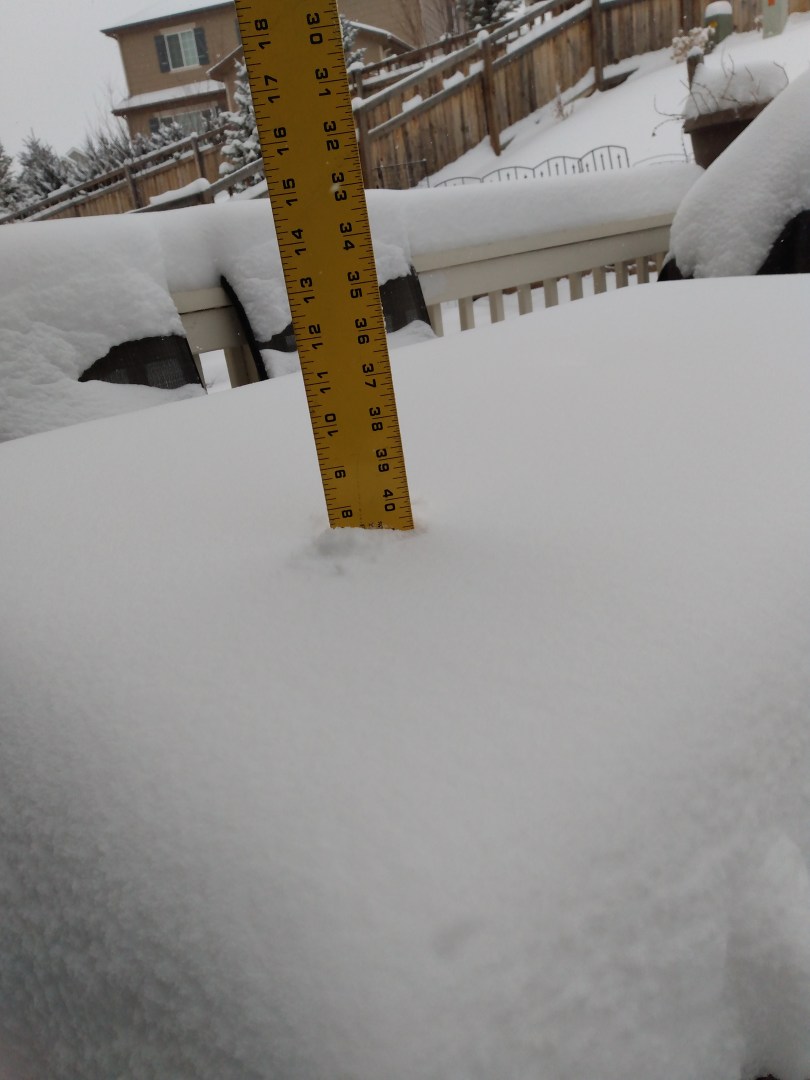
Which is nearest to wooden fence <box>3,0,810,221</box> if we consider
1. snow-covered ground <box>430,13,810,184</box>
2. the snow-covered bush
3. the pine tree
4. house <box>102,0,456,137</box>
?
snow-covered ground <box>430,13,810,184</box>

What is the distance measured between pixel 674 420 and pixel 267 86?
1.93 feet

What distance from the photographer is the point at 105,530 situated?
83 centimetres

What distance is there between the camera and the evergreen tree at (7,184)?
13219 millimetres

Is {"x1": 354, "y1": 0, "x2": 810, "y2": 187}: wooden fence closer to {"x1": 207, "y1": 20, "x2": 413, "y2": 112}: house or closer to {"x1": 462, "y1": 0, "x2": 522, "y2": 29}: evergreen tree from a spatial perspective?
{"x1": 462, "y1": 0, "x2": 522, "y2": 29}: evergreen tree

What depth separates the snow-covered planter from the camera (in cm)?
302

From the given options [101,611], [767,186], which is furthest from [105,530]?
[767,186]

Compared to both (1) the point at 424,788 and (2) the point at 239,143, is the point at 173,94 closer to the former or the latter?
(2) the point at 239,143

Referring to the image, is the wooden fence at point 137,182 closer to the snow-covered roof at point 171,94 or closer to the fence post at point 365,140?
the fence post at point 365,140

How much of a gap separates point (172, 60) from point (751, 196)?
2063 centimetres

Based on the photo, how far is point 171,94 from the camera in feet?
59.3

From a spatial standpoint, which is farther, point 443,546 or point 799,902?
point 443,546

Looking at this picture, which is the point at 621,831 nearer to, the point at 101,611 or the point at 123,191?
the point at 101,611

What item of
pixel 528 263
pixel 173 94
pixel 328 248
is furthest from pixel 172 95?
pixel 328 248

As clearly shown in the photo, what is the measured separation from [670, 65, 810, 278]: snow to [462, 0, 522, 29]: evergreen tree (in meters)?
14.0
